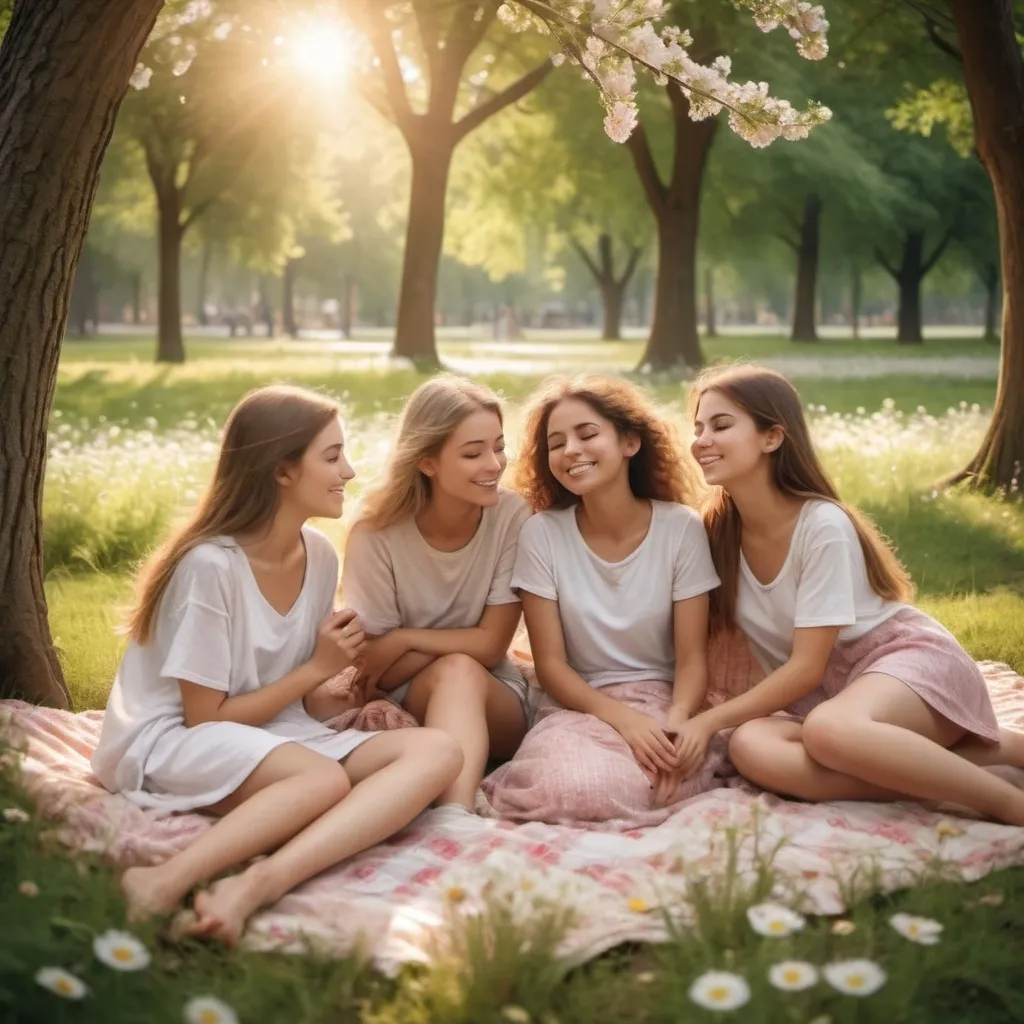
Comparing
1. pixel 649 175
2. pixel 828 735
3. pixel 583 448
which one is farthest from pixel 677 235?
pixel 828 735

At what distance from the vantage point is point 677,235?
2022 centimetres

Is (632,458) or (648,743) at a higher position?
(632,458)

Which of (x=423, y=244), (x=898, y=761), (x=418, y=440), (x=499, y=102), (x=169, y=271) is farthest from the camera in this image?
(x=169, y=271)

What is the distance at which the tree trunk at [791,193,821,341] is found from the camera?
111ft

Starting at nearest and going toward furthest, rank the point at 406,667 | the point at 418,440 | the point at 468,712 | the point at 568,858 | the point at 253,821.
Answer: the point at 253,821, the point at 568,858, the point at 468,712, the point at 418,440, the point at 406,667

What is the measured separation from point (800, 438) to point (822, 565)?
463 mm

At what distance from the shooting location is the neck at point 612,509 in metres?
4.77

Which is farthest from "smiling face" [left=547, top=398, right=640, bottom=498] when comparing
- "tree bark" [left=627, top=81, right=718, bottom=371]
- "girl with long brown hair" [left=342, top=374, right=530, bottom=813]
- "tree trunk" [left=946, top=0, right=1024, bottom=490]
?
"tree bark" [left=627, top=81, right=718, bottom=371]

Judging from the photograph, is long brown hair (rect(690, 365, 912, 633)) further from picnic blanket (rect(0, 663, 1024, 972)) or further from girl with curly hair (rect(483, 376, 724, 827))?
picnic blanket (rect(0, 663, 1024, 972))

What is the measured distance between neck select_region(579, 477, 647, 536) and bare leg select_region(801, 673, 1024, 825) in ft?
3.39

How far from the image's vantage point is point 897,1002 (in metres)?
2.78

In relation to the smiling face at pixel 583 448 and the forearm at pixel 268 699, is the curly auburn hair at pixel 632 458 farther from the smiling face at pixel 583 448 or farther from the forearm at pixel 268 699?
the forearm at pixel 268 699

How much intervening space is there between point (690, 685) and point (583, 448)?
0.86m

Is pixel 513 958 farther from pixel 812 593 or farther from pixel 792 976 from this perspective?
pixel 812 593
